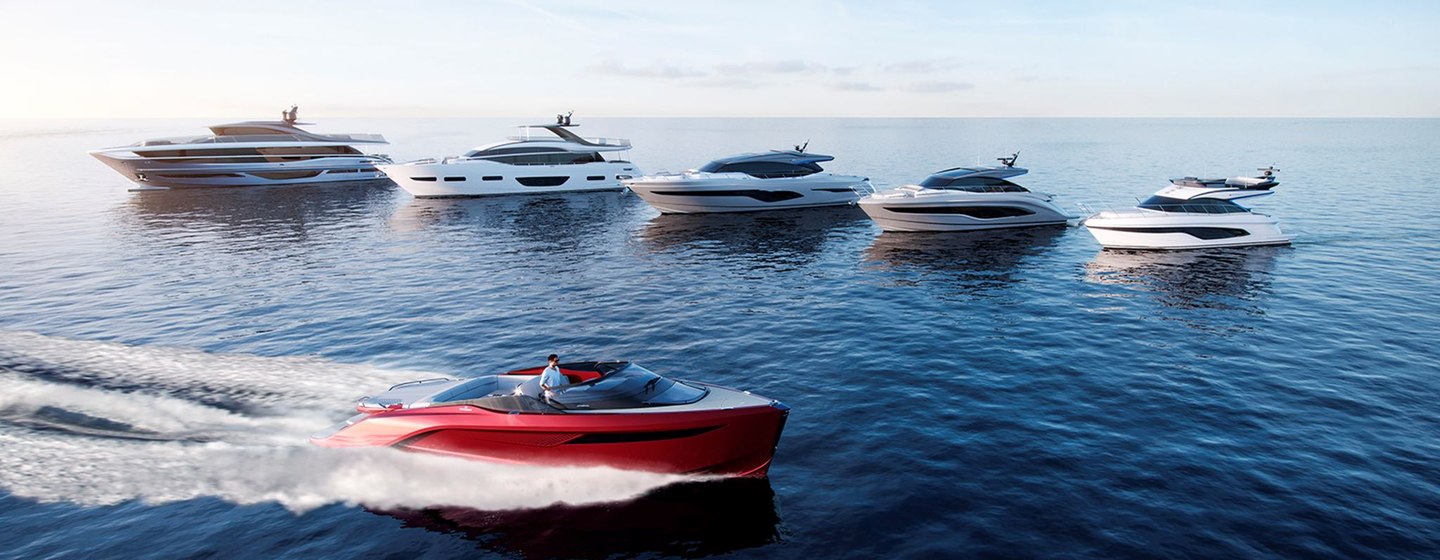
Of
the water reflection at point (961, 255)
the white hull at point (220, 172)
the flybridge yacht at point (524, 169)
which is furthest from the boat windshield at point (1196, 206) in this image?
the white hull at point (220, 172)

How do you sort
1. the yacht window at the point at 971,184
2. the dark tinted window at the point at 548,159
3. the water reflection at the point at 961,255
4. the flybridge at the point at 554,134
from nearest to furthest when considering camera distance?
the water reflection at the point at 961,255
the yacht window at the point at 971,184
the dark tinted window at the point at 548,159
the flybridge at the point at 554,134

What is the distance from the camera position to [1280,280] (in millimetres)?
32094

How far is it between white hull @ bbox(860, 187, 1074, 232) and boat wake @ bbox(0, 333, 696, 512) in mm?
30992

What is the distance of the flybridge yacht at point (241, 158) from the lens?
225 feet

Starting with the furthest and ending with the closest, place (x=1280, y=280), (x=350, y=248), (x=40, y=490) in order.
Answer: (x=350, y=248) → (x=1280, y=280) → (x=40, y=490)

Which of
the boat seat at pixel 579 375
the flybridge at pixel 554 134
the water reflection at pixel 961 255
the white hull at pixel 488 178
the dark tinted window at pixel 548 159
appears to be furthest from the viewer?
the flybridge at pixel 554 134

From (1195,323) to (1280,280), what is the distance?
9.84 meters

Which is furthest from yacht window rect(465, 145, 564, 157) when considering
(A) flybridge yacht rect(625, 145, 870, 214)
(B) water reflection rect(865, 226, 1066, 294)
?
(B) water reflection rect(865, 226, 1066, 294)

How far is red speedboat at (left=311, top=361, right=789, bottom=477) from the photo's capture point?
14.4m

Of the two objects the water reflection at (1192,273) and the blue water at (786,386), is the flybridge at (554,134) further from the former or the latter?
the water reflection at (1192,273)

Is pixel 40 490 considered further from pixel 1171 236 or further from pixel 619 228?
pixel 1171 236

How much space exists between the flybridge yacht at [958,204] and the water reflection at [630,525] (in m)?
31.8

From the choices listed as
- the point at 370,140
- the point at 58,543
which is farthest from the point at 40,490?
the point at 370,140

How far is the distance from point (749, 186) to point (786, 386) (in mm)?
33570
